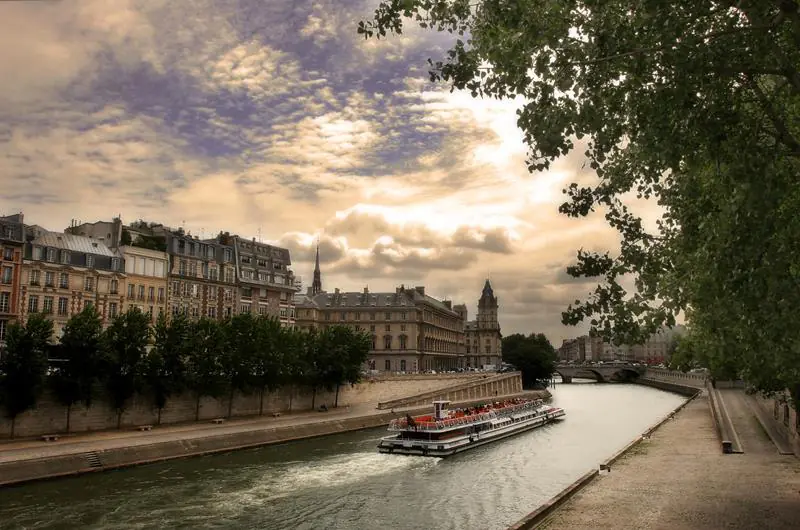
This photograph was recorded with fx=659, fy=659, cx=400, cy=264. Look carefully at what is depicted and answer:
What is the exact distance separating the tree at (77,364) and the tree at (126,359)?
1788mm

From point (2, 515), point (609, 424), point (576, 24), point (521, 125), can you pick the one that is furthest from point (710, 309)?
point (609, 424)

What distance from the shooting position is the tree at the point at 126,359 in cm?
4853

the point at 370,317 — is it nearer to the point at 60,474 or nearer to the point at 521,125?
the point at 60,474

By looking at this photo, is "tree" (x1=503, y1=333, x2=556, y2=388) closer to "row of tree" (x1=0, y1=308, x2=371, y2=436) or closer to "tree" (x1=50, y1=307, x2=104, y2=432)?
"row of tree" (x1=0, y1=308, x2=371, y2=436)

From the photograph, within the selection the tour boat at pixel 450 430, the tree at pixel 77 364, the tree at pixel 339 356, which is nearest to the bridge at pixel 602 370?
the tree at pixel 339 356

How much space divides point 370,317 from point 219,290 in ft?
191

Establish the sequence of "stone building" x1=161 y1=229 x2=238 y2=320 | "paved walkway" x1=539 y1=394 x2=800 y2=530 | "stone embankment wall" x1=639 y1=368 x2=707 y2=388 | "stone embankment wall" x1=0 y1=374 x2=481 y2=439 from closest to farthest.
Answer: "paved walkway" x1=539 y1=394 x2=800 y2=530
"stone embankment wall" x1=0 y1=374 x2=481 y2=439
"stone building" x1=161 y1=229 x2=238 y2=320
"stone embankment wall" x1=639 y1=368 x2=707 y2=388

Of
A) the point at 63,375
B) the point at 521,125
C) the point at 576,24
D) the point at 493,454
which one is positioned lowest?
the point at 493,454

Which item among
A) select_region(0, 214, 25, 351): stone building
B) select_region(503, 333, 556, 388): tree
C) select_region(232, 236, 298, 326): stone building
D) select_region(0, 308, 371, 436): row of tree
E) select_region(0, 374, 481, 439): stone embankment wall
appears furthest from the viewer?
select_region(503, 333, 556, 388): tree

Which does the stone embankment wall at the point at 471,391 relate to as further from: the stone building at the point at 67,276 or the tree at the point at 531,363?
the stone building at the point at 67,276

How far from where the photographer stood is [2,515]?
1118 inches

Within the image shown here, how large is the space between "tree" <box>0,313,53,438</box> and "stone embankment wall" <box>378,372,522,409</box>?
3961cm

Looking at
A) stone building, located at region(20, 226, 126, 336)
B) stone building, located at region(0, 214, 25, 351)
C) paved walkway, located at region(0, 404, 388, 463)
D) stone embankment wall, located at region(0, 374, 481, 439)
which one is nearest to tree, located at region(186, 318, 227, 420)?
stone embankment wall, located at region(0, 374, 481, 439)

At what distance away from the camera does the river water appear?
28.5 m
